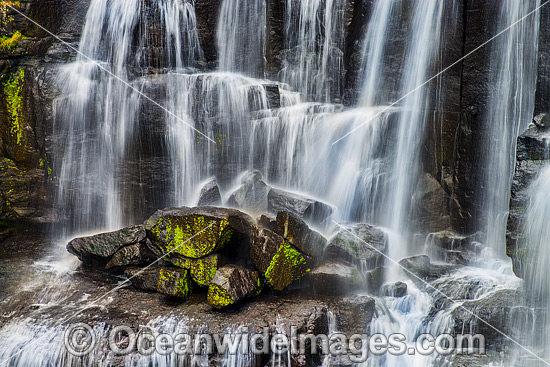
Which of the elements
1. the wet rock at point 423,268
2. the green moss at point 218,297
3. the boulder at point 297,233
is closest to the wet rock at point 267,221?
the boulder at point 297,233

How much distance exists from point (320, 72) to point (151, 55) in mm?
3592

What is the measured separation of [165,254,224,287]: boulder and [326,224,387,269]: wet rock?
5.48ft

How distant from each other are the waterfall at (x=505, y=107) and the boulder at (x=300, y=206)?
2.63 m

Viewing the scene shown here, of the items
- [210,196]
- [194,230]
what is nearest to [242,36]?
[210,196]

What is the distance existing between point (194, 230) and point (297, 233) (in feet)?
4.76

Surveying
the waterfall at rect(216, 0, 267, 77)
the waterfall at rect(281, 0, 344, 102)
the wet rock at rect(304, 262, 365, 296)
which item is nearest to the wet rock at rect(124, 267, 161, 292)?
the wet rock at rect(304, 262, 365, 296)

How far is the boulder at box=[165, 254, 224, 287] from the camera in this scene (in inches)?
267

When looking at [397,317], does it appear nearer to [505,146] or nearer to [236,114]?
[505,146]

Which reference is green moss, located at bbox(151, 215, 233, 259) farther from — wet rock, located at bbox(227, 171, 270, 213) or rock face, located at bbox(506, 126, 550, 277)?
rock face, located at bbox(506, 126, 550, 277)

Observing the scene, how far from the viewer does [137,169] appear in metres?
9.39

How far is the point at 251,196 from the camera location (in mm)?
8438

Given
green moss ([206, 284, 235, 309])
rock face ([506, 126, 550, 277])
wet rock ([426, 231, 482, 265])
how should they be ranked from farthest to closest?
wet rock ([426, 231, 482, 265]), green moss ([206, 284, 235, 309]), rock face ([506, 126, 550, 277])

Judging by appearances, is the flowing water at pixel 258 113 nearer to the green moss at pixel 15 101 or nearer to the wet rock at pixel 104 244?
the wet rock at pixel 104 244

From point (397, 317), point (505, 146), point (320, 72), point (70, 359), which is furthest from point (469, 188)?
point (70, 359)
